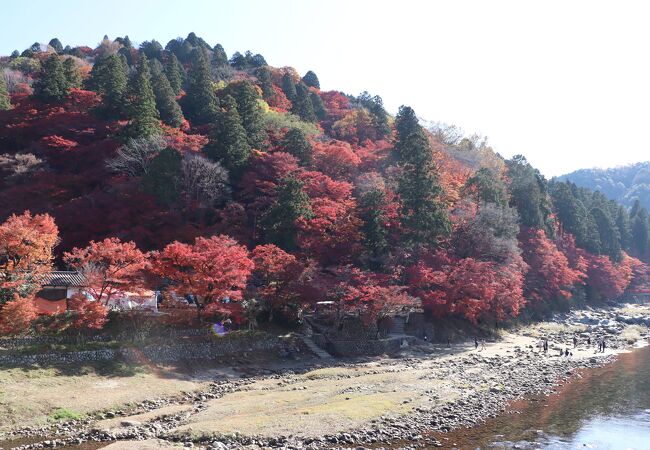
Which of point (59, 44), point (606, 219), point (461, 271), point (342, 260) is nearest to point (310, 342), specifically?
point (342, 260)

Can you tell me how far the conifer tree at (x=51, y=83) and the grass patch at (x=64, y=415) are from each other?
49.6 m

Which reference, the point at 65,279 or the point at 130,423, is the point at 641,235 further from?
the point at 130,423

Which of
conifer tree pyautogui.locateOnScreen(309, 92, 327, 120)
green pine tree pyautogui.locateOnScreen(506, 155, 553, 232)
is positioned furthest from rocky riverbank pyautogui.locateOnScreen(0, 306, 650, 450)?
conifer tree pyautogui.locateOnScreen(309, 92, 327, 120)

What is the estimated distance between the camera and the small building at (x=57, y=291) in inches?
1293

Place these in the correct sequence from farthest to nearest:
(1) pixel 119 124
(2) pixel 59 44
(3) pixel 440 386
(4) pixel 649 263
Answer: (2) pixel 59 44 < (4) pixel 649 263 < (1) pixel 119 124 < (3) pixel 440 386

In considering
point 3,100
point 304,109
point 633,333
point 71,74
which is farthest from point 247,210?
point 633,333

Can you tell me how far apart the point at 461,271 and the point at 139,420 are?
29735mm

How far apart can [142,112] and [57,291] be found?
1006 inches

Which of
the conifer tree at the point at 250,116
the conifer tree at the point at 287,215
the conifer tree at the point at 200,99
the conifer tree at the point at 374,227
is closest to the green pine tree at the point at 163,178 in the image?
the conifer tree at the point at 287,215

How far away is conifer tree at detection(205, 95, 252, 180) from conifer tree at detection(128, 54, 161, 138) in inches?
249

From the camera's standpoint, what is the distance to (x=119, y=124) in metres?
54.7

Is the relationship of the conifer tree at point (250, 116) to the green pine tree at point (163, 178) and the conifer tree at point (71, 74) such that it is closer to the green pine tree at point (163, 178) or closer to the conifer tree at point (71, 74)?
the green pine tree at point (163, 178)

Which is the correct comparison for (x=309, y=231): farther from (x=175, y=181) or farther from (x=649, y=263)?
(x=649, y=263)

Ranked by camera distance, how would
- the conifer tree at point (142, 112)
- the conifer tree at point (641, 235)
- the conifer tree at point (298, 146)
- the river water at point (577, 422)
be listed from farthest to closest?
the conifer tree at point (641, 235), the conifer tree at point (298, 146), the conifer tree at point (142, 112), the river water at point (577, 422)
